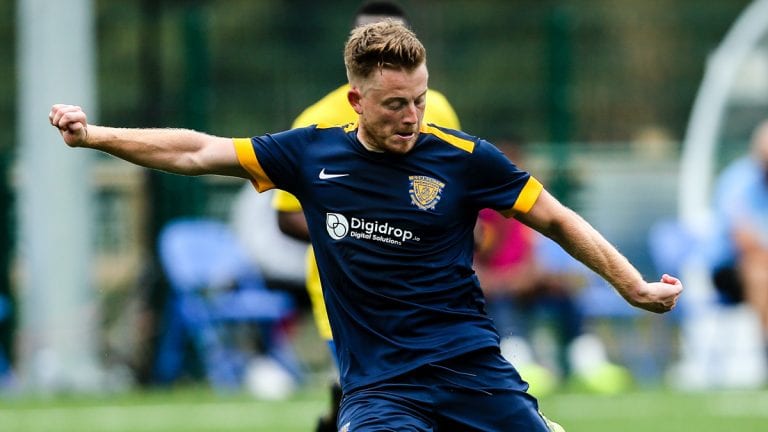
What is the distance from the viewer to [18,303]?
1375 centimetres

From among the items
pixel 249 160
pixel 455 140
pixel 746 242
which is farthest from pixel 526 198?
pixel 746 242

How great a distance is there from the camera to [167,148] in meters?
5.16

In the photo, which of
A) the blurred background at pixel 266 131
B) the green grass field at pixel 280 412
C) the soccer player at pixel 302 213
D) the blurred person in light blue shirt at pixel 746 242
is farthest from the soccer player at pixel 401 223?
the blurred background at pixel 266 131

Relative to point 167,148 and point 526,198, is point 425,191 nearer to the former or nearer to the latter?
point 526,198

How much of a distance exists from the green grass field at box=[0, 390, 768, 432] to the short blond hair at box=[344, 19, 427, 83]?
4907 mm

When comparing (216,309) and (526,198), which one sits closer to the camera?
(526,198)

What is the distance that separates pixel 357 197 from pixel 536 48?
933 centimetres

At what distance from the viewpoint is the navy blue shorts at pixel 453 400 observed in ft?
16.3

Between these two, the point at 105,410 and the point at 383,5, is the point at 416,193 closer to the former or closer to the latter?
the point at 383,5

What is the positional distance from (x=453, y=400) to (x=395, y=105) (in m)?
0.94

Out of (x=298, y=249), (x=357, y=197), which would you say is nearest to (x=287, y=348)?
(x=298, y=249)

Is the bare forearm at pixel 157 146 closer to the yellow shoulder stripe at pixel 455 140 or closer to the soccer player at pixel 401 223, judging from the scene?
the soccer player at pixel 401 223

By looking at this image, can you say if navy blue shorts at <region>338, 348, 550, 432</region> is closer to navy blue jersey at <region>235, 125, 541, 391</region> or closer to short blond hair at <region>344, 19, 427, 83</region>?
navy blue jersey at <region>235, 125, 541, 391</region>

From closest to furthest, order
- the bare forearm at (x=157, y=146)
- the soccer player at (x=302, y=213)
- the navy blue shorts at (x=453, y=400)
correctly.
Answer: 1. the navy blue shorts at (x=453, y=400)
2. the bare forearm at (x=157, y=146)
3. the soccer player at (x=302, y=213)
